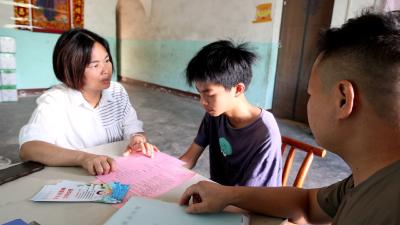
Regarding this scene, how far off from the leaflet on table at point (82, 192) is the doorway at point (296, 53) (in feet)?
11.1

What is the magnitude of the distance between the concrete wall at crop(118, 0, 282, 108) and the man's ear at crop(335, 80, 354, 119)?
281 centimetres

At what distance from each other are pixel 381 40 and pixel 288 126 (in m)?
3.51

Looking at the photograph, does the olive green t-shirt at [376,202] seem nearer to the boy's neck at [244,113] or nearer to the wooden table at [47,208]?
the wooden table at [47,208]

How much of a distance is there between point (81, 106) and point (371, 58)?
1.17 meters

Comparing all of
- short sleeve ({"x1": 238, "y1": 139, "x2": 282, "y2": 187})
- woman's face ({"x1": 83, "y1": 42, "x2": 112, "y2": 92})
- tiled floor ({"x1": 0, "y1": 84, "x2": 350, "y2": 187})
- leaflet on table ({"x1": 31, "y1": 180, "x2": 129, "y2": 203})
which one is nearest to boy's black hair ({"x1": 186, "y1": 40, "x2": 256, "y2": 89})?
short sleeve ({"x1": 238, "y1": 139, "x2": 282, "y2": 187})

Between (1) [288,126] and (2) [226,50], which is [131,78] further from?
(2) [226,50]

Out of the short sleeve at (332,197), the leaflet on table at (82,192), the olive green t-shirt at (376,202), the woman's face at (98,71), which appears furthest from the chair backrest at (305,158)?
the woman's face at (98,71)

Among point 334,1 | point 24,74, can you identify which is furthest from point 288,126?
point 24,74

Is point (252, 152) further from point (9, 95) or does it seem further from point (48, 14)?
point (48, 14)

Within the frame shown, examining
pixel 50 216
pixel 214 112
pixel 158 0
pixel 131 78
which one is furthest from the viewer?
pixel 131 78

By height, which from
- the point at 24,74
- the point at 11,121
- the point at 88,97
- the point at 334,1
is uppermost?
the point at 334,1

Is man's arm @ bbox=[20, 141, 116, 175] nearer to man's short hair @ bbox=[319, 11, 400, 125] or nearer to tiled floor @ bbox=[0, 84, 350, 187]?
man's short hair @ bbox=[319, 11, 400, 125]

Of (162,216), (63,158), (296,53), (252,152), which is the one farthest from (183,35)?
(162,216)

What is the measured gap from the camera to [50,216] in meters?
0.67
